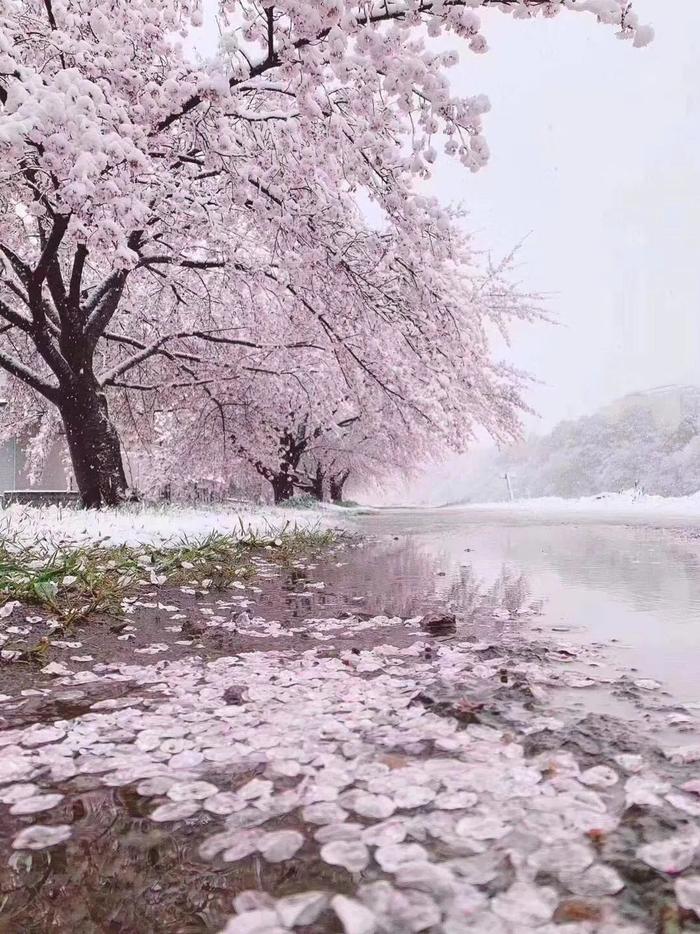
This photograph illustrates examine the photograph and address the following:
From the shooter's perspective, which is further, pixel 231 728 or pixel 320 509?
pixel 320 509

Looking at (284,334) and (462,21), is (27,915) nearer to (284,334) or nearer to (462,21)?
(462,21)

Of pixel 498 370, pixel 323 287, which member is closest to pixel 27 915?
pixel 323 287

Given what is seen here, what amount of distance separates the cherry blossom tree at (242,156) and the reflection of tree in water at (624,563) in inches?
131

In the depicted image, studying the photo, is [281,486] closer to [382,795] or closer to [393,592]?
[393,592]

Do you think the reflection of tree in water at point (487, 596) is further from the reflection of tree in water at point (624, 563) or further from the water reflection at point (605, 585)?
the reflection of tree in water at point (624, 563)

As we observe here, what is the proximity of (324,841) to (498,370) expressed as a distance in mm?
24165

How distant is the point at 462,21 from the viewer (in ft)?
17.2

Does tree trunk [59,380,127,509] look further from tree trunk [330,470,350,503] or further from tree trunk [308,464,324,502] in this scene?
tree trunk [330,470,350,503]

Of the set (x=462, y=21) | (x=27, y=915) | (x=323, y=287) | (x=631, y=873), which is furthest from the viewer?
(x=323, y=287)

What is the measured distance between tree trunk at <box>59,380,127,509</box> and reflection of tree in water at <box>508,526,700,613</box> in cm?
689

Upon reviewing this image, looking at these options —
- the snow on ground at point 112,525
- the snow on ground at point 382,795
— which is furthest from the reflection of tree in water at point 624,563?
the snow on ground at point 112,525

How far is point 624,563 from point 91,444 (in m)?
8.68

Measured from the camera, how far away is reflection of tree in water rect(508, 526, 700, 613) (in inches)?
226

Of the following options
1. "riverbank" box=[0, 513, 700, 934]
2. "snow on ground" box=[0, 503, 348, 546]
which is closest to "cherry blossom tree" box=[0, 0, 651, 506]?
"snow on ground" box=[0, 503, 348, 546]
